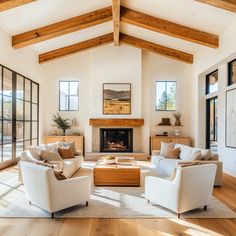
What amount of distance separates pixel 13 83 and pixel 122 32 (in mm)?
4173

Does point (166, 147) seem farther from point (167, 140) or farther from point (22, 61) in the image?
point (22, 61)

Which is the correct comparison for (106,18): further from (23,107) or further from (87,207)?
(87,207)

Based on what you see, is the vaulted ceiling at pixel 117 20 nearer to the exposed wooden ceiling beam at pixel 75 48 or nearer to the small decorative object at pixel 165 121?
the exposed wooden ceiling beam at pixel 75 48

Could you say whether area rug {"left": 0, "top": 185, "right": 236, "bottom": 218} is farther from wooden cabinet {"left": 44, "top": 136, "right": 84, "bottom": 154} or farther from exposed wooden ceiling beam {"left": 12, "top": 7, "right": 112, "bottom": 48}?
wooden cabinet {"left": 44, "top": 136, "right": 84, "bottom": 154}

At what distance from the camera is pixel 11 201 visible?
3975 mm

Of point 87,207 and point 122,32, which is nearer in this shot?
point 87,207

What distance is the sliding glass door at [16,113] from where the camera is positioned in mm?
6449

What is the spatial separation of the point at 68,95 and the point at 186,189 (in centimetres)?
738

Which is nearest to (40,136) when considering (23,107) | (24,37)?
(23,107)

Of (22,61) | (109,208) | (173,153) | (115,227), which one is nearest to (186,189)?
(115,227)

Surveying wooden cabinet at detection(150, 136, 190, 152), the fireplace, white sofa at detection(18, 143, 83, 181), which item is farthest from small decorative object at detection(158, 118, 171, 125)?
white sofa at detection(18, 143, 83, 181)

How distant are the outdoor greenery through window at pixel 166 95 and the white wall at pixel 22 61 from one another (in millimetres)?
4733

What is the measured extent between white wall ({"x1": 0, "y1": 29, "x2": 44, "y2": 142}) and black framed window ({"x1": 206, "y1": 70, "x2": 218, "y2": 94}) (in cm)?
633

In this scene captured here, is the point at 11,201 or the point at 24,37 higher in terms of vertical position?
the point at 24,37
